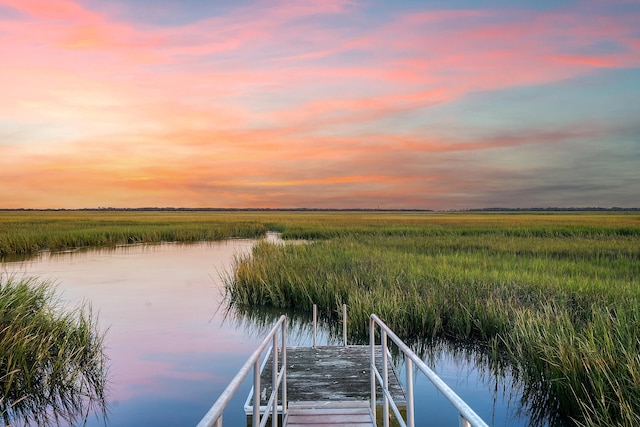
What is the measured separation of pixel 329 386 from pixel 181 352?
19.1 ft

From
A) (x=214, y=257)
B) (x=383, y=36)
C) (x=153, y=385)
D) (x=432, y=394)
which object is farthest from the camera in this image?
(x=214, y=257)

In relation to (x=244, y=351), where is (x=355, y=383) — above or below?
above

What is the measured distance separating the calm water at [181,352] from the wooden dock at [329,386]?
3.94ft

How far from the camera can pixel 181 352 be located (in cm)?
1168

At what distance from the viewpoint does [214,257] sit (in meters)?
31.6

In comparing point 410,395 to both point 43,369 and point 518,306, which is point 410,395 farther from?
point 518,306

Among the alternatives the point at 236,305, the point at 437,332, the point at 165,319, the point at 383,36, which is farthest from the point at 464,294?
the point at 383,36

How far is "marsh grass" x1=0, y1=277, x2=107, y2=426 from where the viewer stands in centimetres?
705

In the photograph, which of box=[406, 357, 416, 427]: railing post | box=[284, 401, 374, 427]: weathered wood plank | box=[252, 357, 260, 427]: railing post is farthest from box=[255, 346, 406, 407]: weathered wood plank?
box=[252, 357, 260, 427]: railing post

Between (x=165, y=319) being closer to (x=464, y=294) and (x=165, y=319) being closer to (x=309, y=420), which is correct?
(x=464, y=294)

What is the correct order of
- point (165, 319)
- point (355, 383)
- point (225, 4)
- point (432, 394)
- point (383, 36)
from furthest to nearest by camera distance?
point (383, 36) < point (225, 4) < point (165, 319) < point (432, 394) < point (355, 383)

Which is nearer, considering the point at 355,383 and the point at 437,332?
the point at 355,383

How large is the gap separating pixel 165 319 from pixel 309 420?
10.7 meters

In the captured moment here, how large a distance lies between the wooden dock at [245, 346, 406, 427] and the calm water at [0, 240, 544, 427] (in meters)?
1.20
